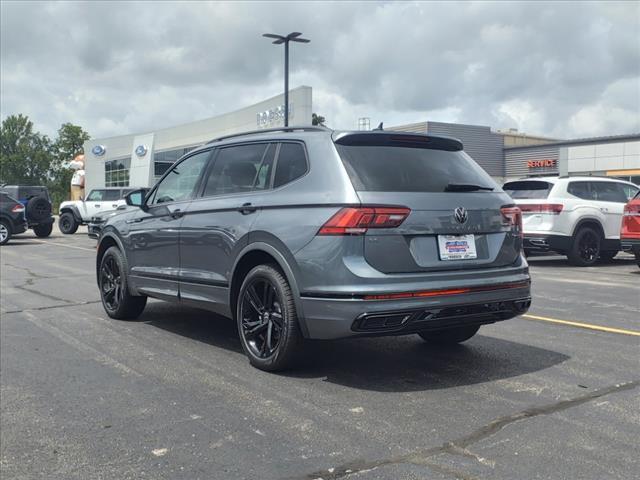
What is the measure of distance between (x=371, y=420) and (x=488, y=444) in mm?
692

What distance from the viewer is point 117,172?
6112cm

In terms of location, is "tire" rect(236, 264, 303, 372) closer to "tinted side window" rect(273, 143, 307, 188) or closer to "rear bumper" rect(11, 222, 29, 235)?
"tinted side window" rect(273, 143, 307, 188)

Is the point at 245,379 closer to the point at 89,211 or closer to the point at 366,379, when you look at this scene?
the point at 366,379

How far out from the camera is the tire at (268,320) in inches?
175

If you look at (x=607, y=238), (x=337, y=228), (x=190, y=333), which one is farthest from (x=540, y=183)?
(x=337, y=228)

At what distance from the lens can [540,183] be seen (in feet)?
41.5

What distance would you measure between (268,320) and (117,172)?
196 ft

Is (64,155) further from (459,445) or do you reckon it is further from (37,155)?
(459,445)

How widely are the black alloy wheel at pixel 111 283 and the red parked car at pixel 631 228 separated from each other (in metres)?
8.26

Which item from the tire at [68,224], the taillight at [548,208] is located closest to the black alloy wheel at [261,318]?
the taillight at [548,208]

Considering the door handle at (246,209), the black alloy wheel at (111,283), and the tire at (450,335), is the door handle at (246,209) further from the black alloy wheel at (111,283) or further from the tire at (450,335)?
the black alloy wheel at (111,283)

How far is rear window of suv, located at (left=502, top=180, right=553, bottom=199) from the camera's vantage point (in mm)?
12496

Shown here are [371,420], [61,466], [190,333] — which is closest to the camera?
[61,466]

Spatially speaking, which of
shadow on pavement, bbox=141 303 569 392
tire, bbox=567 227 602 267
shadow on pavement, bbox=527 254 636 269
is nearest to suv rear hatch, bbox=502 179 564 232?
tire, bbox=567 227 602 267
